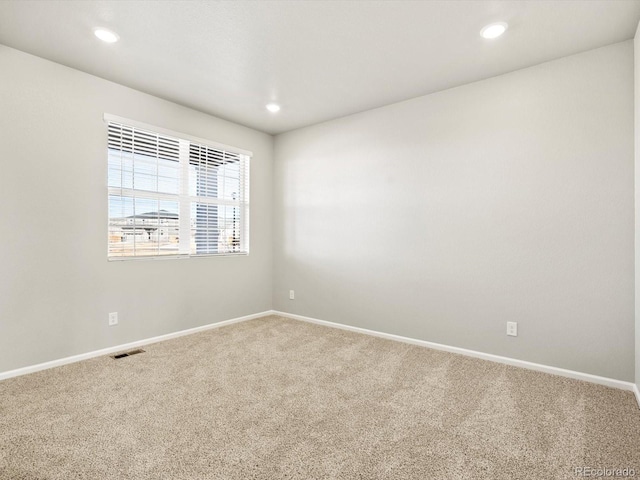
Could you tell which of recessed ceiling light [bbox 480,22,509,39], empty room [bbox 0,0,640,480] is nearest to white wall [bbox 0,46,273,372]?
empty room [bbox 0,0,640,480]

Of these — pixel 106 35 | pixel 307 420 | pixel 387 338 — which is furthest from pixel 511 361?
pixel 106 35

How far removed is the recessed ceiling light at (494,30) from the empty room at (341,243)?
2cm

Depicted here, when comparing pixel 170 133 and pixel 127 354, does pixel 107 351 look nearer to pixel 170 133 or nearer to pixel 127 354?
pixel 127 354

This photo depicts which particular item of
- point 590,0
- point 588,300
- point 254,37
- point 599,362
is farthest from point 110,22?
point 599,362

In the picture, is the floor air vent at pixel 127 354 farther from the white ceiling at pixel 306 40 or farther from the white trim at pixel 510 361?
the white ceiling at pixel 306 40

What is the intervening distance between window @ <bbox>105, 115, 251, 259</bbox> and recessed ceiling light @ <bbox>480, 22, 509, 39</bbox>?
296 cm

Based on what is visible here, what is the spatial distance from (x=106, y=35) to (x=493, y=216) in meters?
3.39

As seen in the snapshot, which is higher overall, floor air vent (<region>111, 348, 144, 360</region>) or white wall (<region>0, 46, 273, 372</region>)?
white wall (<region>0, 46, 273, 372</region>)

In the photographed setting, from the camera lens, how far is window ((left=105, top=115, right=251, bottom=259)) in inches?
128

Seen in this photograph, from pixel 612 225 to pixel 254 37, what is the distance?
9.77 ft

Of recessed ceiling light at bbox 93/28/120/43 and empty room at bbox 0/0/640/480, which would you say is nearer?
empty room at bbox 0/0/640/480

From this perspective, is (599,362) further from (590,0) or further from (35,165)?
(35,165)

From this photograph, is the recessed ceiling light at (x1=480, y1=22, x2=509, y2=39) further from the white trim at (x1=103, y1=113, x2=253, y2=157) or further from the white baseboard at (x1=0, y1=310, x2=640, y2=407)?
the white trim at (x1=103, y1=113, x2=253, y2=157)

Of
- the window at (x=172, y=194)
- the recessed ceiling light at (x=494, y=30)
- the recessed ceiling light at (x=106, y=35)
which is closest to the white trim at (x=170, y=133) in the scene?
the window at (x=172, y=194)
